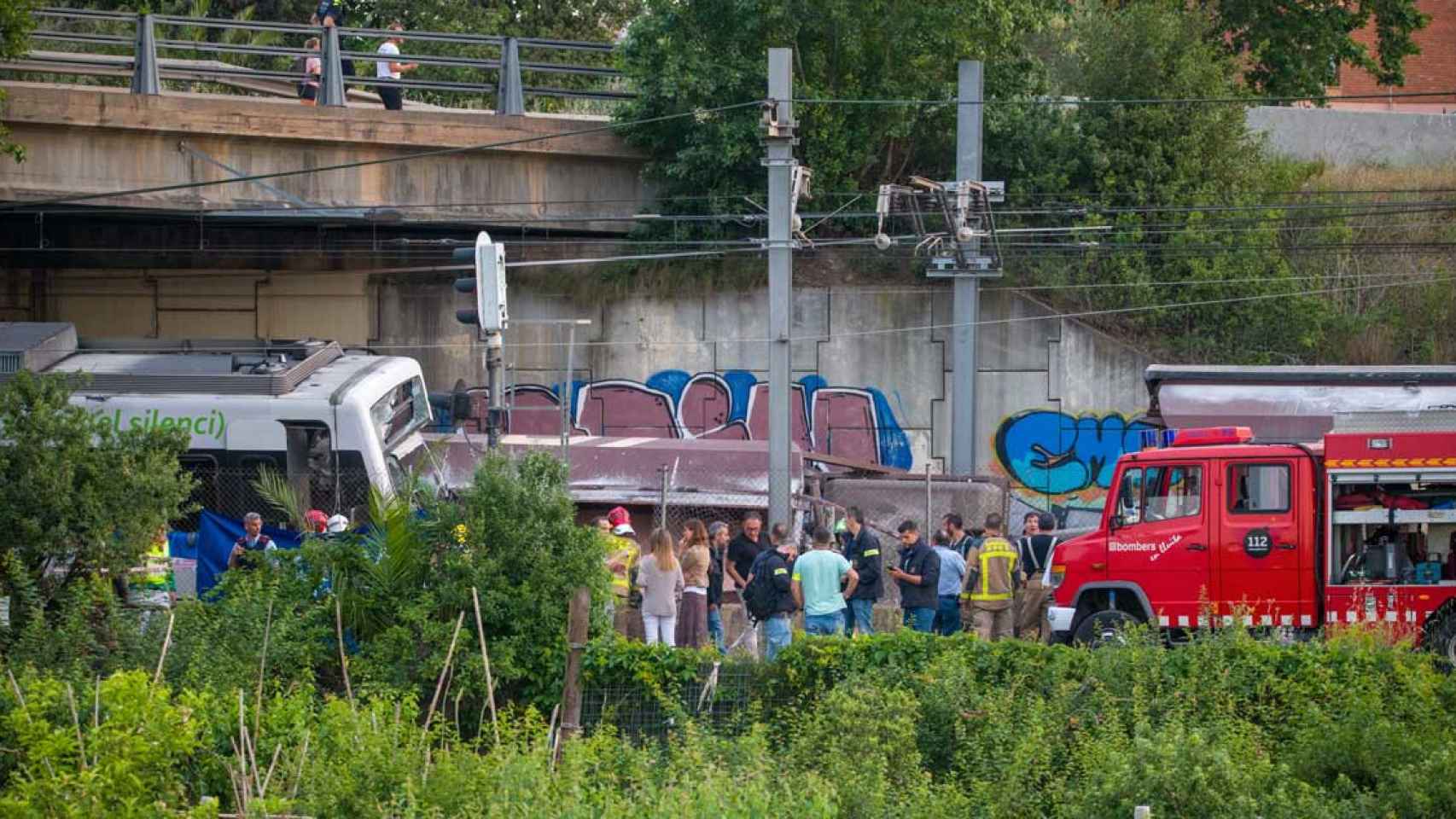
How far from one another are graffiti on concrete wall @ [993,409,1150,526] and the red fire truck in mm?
10112

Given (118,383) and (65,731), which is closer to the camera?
(65,731)

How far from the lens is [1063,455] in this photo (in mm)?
26594

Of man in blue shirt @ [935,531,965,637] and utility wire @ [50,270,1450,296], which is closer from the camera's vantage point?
man in blue shirt @ [935,531,965,637]

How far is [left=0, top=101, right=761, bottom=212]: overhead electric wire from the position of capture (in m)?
24.1

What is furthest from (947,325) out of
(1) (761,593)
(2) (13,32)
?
(2) (13,32)

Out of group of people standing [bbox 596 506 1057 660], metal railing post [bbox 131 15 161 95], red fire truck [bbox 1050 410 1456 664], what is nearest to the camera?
red fire truck [bbox 1050 410 1456 664]

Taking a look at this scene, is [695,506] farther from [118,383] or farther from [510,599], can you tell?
[510,599]

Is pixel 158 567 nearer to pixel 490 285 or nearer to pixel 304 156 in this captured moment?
pixel 490 285

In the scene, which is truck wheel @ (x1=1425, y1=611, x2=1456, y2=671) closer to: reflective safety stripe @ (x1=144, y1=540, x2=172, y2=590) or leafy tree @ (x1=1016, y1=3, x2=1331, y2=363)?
reflective safety stripe @ (x1=144, y1=540, x2=172, y2=590)

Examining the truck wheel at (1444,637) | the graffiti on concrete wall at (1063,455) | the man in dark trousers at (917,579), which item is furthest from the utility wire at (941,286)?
the truck wheel at (1444,637)

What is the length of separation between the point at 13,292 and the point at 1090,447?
18.5 meters

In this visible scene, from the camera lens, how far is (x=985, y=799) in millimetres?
10250

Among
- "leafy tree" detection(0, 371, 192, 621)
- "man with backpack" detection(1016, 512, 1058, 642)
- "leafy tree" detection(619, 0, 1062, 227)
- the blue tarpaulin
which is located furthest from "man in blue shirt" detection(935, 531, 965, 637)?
"leafy tree" detection(619, 0, 1062, 227)

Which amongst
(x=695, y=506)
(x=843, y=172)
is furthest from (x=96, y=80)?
(x=695, y=506)
